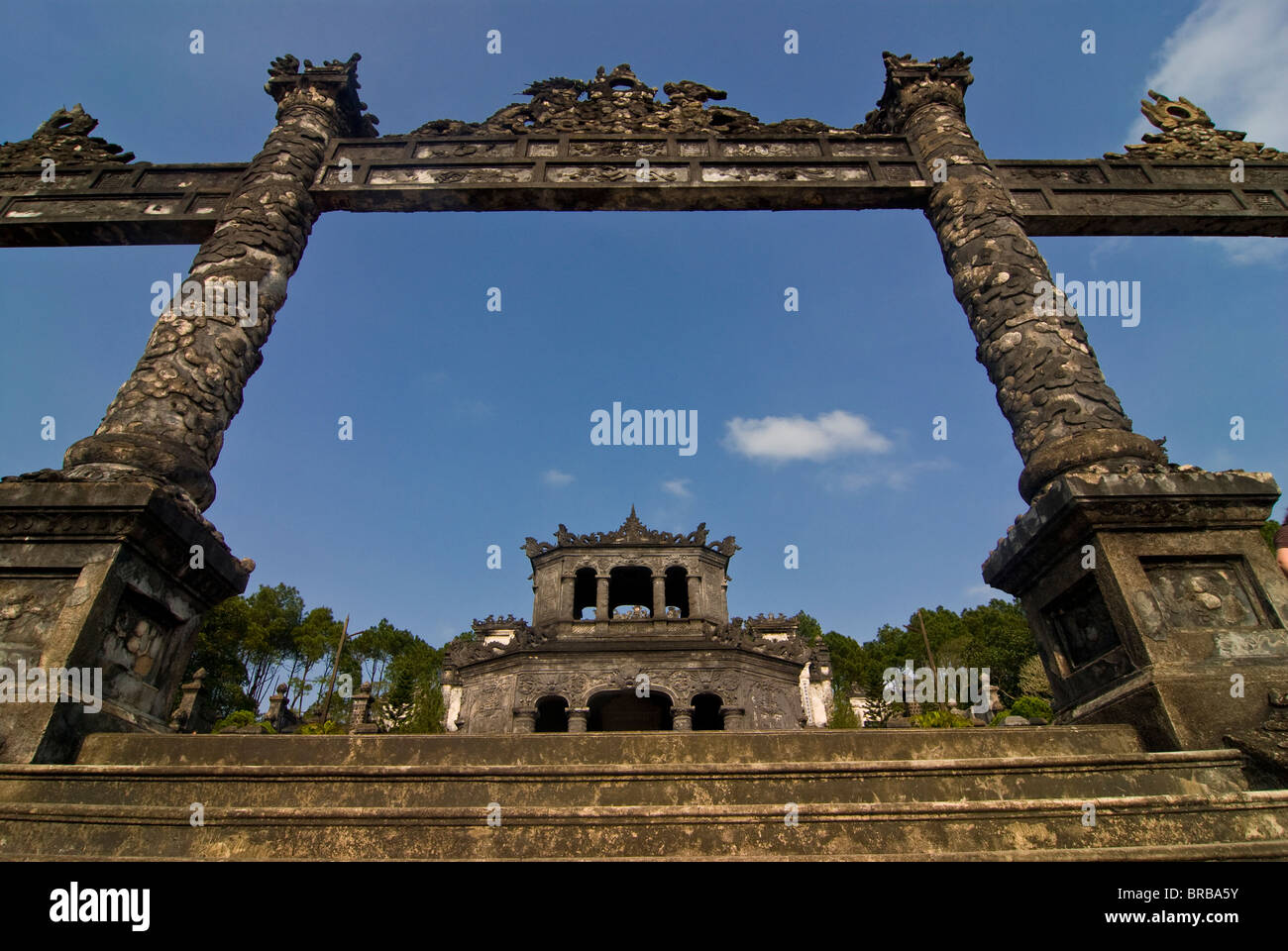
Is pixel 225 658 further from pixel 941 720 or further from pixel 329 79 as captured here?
pixel 329 79

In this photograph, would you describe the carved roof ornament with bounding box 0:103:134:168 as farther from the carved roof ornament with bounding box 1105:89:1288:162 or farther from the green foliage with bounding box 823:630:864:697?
the green foliage with bounding box 823:630:864:697

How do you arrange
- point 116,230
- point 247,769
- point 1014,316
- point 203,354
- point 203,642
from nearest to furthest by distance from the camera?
point 247,769, point 203,354, point 1014,316, point 116,230, point 203,642

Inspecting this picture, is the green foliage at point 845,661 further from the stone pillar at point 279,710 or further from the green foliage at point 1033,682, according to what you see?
the stone pillar at point 279,710

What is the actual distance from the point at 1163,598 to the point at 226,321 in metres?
6.56

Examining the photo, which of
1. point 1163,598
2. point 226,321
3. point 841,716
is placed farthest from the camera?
point 841,716

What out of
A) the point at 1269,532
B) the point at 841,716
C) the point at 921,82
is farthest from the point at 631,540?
the point at 1269,532

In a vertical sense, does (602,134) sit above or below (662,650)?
above

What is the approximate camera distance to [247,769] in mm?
3049

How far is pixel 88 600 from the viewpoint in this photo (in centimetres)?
354

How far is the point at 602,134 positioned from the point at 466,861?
7754mm

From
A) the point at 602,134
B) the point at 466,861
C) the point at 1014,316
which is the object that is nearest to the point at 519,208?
the point at 602,134

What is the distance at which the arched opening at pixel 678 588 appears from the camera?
19719 mm
